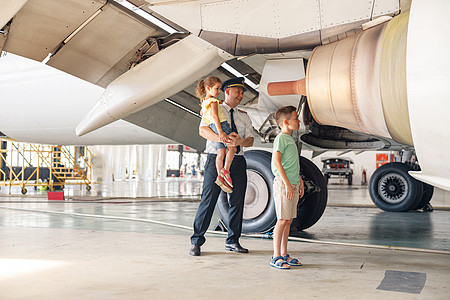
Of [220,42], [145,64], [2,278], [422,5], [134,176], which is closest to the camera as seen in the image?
[422,5]

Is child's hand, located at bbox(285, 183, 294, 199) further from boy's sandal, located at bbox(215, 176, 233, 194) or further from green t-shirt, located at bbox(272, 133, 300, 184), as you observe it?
boy's sandal, located at bbox(215, 176, 233, 194)

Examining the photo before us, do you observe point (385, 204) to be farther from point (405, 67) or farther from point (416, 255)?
point (405, 67)

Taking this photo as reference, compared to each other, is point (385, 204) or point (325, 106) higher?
point (325, 106)

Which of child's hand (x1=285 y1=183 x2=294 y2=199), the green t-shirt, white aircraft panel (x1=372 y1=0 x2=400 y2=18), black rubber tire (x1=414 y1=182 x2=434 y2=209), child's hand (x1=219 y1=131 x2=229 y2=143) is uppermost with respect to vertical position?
Answer: white aircraft panel (x1=372 y1=0 x2=400 y2=18)

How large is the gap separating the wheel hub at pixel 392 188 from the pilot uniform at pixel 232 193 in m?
4.77

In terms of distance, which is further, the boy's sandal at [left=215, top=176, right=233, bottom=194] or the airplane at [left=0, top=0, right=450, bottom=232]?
the boy's sandal at [left=215, top=176, right=233, bottom=194]

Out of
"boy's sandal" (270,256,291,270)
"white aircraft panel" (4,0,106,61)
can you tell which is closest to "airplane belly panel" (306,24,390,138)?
"boy's sandal" (270,256,291,270)

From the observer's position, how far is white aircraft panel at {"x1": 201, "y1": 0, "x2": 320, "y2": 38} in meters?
3.04

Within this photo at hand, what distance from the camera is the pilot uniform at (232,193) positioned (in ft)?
11.5

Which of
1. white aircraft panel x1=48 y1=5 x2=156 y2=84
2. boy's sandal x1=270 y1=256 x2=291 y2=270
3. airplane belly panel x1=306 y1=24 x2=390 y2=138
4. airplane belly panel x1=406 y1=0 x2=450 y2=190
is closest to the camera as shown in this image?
A: airplane belly panel x1=406 y1=0 x2=450 y2=190

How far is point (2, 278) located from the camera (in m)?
2.66

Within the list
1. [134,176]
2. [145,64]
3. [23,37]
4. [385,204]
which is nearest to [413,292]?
[145,64]

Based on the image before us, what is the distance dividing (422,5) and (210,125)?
188 centimetres

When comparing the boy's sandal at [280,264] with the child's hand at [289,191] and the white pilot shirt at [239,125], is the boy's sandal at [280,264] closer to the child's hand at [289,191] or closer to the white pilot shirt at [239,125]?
the child's hand at [289,191]
